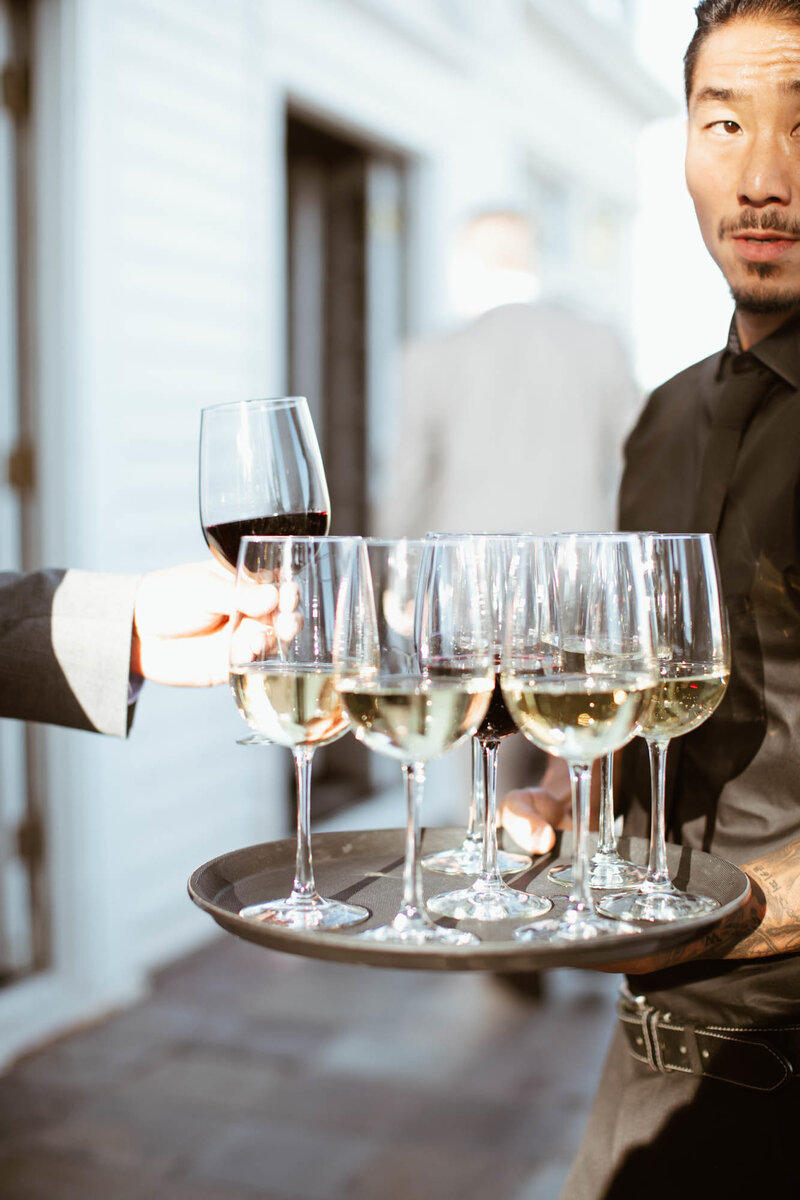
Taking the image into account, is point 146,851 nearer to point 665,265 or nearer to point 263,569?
point 263,569

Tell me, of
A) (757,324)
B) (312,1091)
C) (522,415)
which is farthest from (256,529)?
(522,415)

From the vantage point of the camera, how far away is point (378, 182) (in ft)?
17.4

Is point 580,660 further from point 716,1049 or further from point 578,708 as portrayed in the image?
point 716,1049

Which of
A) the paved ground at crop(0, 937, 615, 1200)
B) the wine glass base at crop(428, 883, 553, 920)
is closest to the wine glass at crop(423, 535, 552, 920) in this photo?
the wine glass base at crop(428, 883, 553, 920)

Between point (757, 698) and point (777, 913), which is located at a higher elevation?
point (757, 698)

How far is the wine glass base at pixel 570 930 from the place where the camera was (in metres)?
0.90

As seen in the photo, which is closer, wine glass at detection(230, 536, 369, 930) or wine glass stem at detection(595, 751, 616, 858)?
wine glass at detection(230, 536, 369, 930)

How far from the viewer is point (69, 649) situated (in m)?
1.40

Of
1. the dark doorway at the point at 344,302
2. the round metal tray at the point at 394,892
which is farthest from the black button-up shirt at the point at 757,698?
the dark doorway at the point at 344,302

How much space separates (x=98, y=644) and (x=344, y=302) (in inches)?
166

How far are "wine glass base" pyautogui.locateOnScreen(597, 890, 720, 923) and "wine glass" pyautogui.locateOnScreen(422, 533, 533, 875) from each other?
0.14m

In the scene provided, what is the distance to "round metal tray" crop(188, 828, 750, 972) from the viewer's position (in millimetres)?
862

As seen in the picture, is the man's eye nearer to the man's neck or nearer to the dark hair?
the dark hair

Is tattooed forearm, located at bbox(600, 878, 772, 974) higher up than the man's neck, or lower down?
lower down
